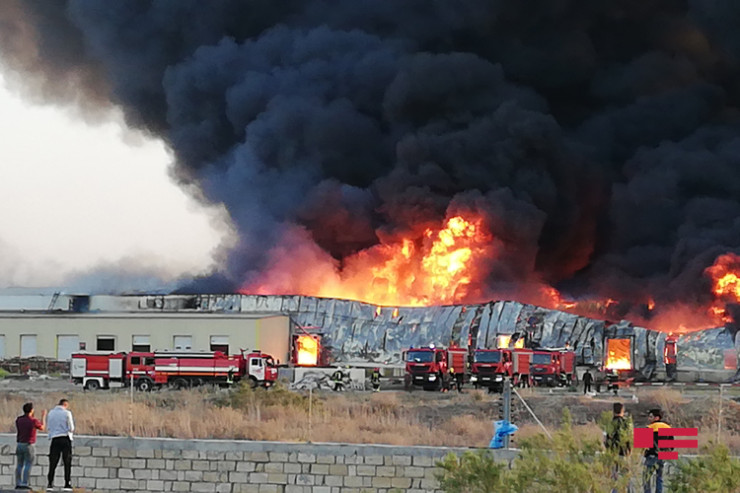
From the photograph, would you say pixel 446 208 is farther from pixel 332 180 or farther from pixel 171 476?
→ pixel 171 476

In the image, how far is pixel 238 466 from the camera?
17188 mm

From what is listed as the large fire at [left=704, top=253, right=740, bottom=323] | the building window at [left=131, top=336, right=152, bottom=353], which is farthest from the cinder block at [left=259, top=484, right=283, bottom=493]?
the large fire at [left=704, top=253, right=740, bottom=323]

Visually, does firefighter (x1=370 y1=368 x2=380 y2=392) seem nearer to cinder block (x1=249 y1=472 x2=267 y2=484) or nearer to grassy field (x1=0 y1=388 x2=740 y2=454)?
grassy field (x1=0 y1=388 x2=740 y2=454)

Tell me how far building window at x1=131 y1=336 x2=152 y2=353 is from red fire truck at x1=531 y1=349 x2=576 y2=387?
1529 cm

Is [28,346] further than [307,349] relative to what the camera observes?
No

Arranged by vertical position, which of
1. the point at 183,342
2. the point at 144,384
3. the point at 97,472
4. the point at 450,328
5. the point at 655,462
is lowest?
the point at 97,472

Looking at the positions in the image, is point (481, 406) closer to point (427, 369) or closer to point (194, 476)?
point (427, 369)

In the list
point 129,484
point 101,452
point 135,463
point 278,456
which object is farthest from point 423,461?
point 101,452

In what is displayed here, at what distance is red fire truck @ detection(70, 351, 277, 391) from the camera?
118ft

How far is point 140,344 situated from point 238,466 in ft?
94.0

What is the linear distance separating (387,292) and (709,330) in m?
16.5

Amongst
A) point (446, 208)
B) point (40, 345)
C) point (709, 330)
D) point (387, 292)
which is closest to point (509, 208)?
point (446, 208)

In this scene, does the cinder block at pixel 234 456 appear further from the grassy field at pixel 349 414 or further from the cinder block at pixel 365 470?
the grassy field at pixel 349 414

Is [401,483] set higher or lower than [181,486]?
higher
